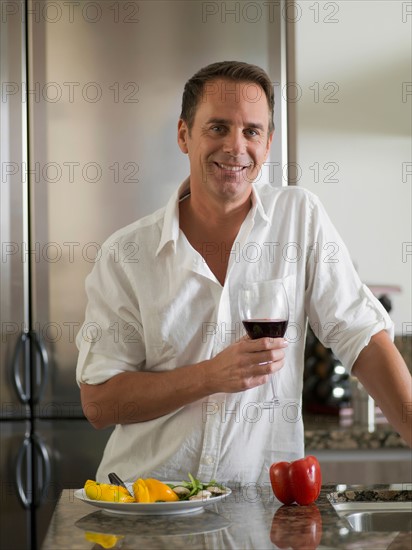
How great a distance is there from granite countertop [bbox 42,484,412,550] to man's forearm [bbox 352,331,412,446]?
27 cm

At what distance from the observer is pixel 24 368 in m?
2.48

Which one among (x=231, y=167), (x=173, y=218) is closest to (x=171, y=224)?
(x=173, y=218)

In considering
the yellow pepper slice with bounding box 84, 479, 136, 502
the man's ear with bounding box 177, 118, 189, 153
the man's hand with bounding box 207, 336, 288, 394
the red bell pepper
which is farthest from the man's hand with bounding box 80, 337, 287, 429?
the man's ear with bounding box 177, 118, 189, 153

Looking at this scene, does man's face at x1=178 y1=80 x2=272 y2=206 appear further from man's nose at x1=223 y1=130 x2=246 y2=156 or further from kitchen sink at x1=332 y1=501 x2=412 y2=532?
kitchen sink at x1=332 y1=501 x2=412 y2=532

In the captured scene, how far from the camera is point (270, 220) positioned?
75.1 inches

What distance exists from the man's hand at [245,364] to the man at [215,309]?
66mm

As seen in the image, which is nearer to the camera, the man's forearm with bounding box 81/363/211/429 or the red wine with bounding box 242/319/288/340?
the red wine with bounding box 242/319/288/340

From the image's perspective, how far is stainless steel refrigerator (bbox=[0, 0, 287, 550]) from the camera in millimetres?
2482

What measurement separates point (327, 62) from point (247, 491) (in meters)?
1.43

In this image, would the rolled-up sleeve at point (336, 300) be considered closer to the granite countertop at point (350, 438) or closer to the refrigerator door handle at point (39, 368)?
the granite countertop at point (350, 438)

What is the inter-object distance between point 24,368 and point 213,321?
2.75 feet

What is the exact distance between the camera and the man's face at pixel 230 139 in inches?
72.6

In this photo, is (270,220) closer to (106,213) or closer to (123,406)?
(123,406)

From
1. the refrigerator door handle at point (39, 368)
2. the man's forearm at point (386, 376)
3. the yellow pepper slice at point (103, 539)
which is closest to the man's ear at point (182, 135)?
the man's forearm at point (386, 376)
